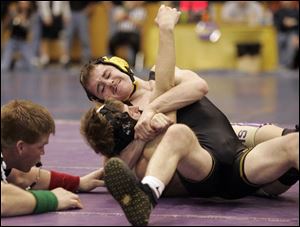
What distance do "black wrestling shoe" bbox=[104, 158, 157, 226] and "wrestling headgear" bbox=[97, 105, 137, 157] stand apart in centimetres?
55

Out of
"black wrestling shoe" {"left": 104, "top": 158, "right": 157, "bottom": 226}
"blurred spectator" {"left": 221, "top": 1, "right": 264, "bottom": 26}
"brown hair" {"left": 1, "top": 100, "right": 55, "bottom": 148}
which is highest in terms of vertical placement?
"brown hair" {"left": 1, "top": 100, "right": 55, "bottom": 148}

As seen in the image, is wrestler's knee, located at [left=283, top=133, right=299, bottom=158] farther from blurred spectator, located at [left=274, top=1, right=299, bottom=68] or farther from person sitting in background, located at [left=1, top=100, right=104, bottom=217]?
blurred spectator, located at [left=274, top=1, right=299, bottom=68]

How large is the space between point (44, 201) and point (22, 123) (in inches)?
14.9

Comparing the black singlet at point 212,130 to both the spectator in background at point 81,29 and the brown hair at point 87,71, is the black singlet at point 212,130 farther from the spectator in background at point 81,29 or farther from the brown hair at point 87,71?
the spectator in background at point 81,29

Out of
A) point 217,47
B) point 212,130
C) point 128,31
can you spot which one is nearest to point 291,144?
point 212,130

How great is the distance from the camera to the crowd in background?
51.7ft

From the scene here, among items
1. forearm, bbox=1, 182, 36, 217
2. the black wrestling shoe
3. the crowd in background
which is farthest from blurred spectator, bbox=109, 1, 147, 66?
the black wrestling shoe

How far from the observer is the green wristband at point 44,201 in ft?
12.1

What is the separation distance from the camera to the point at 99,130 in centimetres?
393

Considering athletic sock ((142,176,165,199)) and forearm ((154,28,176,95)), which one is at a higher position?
forearm ((154,28,176,95))

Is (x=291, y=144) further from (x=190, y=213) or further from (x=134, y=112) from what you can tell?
(x=134, y=112)

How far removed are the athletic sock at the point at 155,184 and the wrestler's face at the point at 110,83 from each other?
0.86 metres

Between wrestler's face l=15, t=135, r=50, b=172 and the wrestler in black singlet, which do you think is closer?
wrestler's face l=15, t=135, r=50, b=172

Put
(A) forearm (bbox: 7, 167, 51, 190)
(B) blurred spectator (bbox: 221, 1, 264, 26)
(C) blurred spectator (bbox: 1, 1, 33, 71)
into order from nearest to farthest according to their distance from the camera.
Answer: (A) forearm (bbox: 7, 167, 51, 190)
(B) blurred spectator (bbox: 221, 1, 264, 26)
(C) blurred spectator (bbox: 1, 1, 33, 71)
